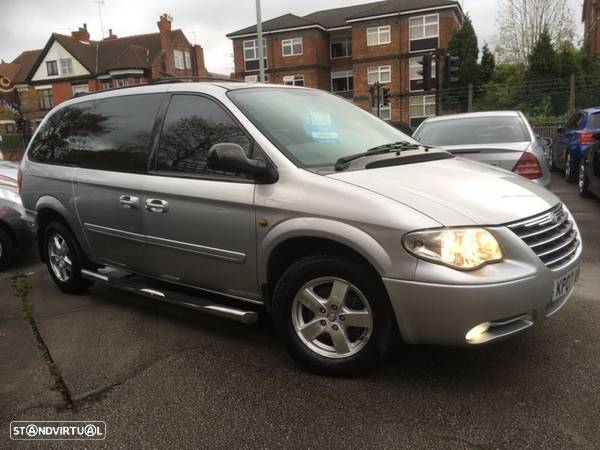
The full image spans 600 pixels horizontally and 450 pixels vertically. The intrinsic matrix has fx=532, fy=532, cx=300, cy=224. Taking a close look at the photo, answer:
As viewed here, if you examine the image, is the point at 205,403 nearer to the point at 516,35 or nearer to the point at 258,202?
the point at 258,202

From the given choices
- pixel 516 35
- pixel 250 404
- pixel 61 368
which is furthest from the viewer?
pixel 516 35

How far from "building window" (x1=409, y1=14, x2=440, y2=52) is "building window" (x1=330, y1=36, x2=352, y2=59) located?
21.2ft

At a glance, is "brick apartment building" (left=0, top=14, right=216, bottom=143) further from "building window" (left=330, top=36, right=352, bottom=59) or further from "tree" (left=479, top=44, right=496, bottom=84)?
"tree" (left=479, top=44, right=496, bottom=84)

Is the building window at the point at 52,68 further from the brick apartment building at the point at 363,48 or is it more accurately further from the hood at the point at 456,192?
the hood at the point at 456,192

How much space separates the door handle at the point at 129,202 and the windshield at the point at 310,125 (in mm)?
1063

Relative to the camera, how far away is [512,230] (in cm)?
275

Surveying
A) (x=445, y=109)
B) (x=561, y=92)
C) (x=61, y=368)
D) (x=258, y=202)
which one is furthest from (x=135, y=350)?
(x=445, y=109)

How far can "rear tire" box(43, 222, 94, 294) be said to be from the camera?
4848mm

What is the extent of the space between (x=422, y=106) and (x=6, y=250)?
35615 mm

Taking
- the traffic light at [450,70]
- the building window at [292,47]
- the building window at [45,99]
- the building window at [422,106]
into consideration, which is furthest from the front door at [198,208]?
the building window at [45,99]

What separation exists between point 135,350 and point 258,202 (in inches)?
56.7

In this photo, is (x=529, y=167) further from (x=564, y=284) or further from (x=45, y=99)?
(x=45, y=99)

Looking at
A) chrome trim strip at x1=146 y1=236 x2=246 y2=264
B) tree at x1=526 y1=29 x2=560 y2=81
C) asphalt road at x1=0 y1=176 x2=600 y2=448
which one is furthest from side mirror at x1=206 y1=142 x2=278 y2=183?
tree at x1=526 y1=29 x2=560 y2=81

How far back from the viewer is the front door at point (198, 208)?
3371mm
